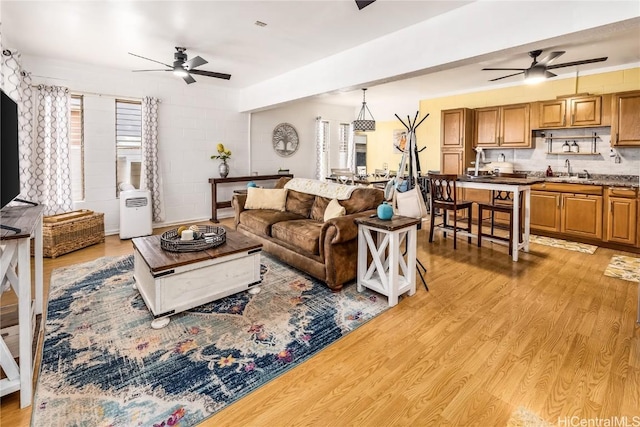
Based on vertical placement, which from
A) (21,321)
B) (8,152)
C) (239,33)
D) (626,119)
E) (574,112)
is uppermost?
(239,33)

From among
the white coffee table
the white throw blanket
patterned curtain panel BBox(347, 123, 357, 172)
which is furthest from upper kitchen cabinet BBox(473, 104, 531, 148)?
the white coffee table

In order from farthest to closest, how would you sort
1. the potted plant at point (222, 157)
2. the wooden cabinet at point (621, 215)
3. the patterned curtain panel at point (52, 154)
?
the potted plant at point (222, 157) < the patterned curtain panel at point (52, 154) < the wooden cabinet at point (621, 215)

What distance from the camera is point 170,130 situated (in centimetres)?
592

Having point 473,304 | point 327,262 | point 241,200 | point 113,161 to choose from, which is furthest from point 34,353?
point 113,161

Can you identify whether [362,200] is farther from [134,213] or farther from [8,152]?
[134,213]

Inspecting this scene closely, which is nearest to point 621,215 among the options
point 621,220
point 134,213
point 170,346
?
point 621,220

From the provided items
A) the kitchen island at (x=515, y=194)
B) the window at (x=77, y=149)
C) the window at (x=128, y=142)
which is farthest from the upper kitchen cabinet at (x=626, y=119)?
the window at (x=77, y=149)

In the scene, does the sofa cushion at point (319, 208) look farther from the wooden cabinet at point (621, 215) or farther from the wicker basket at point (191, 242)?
the wooden cabinet at point (621, 215)

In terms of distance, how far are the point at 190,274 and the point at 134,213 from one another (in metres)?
3.18

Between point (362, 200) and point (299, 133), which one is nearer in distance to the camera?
point (362, 200)

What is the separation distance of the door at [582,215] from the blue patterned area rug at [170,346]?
373 cm

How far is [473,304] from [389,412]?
1562mm

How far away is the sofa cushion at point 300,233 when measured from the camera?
3289 mm

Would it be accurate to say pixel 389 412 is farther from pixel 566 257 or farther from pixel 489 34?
pixel 566 257
